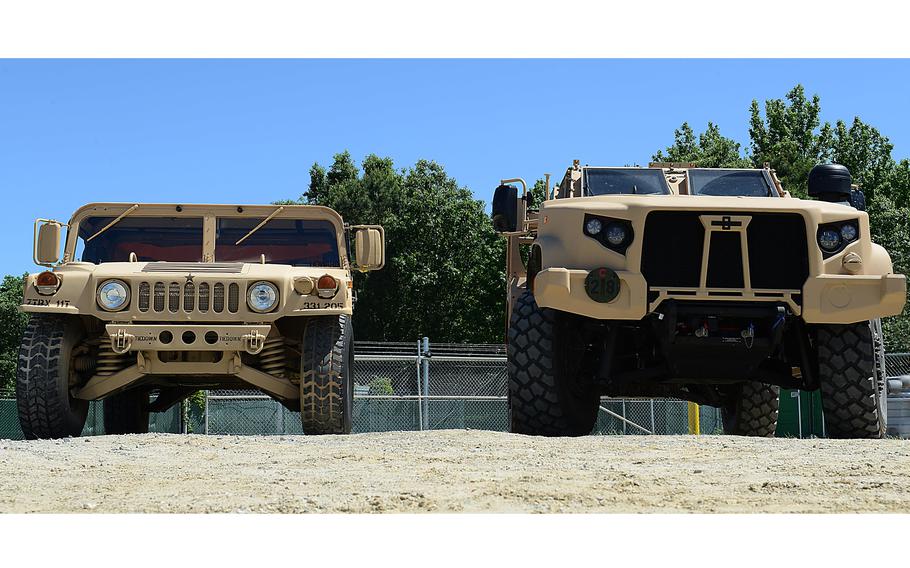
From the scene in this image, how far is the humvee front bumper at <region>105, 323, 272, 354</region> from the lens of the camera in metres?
9.66

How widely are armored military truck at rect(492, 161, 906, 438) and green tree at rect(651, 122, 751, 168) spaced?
3476cm

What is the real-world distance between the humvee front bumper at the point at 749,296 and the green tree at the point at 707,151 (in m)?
35.1

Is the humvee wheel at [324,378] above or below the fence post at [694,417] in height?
above

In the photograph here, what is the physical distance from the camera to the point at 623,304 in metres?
8.55

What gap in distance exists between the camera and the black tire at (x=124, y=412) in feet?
42.3

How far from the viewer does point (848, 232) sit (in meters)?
8.74

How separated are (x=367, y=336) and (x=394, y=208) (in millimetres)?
5857

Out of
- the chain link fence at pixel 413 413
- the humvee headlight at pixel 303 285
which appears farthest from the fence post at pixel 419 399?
the humvee headlight at pixel 303 285

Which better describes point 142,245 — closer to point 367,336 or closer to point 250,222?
point 250,222

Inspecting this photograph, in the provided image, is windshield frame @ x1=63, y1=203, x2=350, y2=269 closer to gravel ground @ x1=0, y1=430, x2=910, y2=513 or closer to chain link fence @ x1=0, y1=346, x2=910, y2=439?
gravel ground @ x1=0, y1=430, x2=910, y2=513

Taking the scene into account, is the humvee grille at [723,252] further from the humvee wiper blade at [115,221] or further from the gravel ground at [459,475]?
the humvee wiper blade at [115,221]

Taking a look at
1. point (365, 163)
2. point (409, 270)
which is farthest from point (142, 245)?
point (365, 163)

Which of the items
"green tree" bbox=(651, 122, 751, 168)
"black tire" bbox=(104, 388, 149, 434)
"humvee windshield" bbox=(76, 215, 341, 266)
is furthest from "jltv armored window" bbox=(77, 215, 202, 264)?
"green tree" bbox=(651, 122, 751, 168)

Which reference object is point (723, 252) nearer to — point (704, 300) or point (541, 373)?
point (704, 300)
